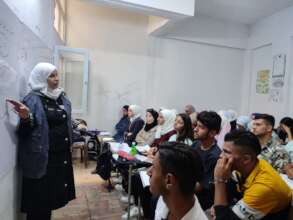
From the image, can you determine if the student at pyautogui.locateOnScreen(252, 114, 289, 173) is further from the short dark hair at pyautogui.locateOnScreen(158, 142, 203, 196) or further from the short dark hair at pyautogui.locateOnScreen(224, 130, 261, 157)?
the short dark hair at pyautogui.locateOnScreen(158, 142, 203, 196)

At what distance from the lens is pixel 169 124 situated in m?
3.44

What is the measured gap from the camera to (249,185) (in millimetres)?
1255

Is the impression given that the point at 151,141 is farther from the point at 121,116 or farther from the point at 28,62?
the point at 28,62

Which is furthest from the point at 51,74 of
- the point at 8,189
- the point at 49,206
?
the point at 49,206

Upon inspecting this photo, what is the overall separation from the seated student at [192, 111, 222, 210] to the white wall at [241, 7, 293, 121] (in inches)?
136

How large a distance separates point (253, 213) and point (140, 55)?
4.42 m

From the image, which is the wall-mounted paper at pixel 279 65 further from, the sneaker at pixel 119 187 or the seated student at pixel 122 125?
the sneaker at pixel 119 187

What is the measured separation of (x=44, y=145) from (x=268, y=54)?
519 centimetres

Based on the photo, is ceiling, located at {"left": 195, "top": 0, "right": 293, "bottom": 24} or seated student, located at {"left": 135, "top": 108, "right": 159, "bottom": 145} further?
ceiling, located at {"left": 195, "top": 0, "right": 293, "bottom": 24}

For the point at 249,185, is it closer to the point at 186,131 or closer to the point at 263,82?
the point at 186,131

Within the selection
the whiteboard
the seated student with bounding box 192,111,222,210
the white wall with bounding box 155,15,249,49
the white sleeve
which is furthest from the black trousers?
the white wall with bounding box 155,15,249,49

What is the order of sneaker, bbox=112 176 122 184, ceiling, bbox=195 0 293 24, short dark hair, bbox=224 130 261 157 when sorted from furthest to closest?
1. ceiling, bbox=195 0 293 24
2. sneaker, bbox=112 176 122 184
3. short dark hair, bbox=224 130 261 157

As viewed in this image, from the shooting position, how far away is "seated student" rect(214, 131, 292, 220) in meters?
1.17

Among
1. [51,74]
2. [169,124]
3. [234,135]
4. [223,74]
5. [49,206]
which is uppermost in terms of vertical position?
[223,74]
